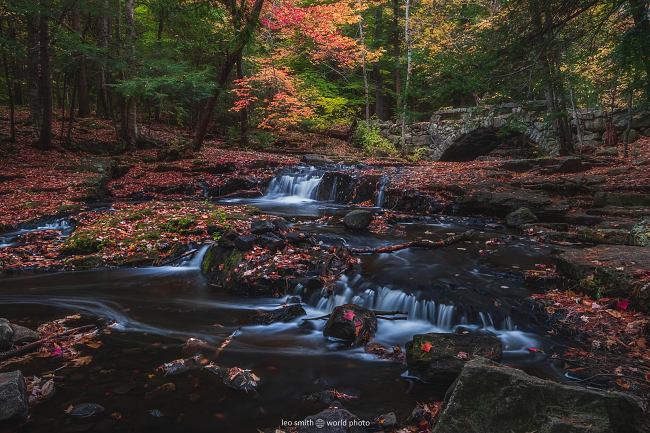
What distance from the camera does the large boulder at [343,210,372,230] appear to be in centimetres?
897

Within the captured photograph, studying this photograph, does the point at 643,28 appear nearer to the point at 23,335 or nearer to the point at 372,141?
the point at 23,335

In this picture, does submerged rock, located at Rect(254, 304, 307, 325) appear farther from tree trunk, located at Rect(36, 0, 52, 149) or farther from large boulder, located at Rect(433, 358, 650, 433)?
tree trunk, located at Rect(36, 0, 52, 149)

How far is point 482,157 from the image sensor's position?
78.6 ft

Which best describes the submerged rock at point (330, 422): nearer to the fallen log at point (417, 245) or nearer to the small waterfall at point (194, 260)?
the fallen log at point (417, 245)

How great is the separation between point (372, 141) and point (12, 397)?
66.2 ft

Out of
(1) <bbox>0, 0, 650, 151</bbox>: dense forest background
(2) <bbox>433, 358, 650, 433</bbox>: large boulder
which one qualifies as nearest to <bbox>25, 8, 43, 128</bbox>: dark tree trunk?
(1) <bbox>0, 0, 650, 151</bbox>: dense forest background

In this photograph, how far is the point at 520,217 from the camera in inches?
371

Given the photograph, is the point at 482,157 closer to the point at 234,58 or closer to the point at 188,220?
the point at 234,58

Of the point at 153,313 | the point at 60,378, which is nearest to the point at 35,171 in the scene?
the point at 153,313

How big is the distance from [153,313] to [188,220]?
11.9 feet

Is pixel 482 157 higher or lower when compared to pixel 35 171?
higher

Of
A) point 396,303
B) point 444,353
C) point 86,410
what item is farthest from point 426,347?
point 86,410

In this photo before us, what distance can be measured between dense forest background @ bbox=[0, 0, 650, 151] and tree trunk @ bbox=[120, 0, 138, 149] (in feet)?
0.16

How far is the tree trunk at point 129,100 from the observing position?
14.9 metres
